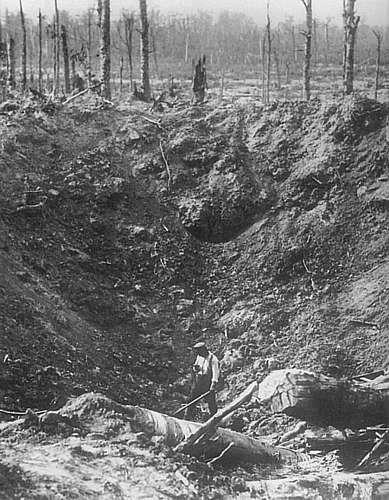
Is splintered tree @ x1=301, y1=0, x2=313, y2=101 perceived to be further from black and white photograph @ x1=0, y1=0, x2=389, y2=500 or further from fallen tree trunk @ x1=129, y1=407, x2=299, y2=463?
fallen tree trunk @ x1=129, y1=407, x2=299, y2=463

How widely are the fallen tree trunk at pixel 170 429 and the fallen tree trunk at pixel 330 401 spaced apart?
96 centimetres

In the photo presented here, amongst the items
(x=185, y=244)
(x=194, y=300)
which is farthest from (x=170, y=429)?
(x=185, y=244)

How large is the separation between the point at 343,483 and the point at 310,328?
3.00m

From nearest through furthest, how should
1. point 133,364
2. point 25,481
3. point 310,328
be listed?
point 25,481, point 133,364, point 310,328

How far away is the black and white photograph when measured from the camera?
536 centimetres

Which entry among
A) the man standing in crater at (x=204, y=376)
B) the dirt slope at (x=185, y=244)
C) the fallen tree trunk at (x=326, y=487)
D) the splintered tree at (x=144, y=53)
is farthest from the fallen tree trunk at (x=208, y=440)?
the splintered tree at (x=144, y=53)

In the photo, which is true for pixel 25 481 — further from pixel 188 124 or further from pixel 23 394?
pixel 188 124

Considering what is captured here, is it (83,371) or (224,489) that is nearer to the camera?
(224,489)

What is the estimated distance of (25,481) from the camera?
4.57m

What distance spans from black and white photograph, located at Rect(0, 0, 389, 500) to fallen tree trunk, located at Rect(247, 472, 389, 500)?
25 millimetres

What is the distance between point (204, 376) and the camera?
7.04 metres

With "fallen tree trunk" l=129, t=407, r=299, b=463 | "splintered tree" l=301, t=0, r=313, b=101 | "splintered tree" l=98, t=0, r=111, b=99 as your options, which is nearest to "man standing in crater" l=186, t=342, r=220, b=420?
"fallen tree trunk" l=129, t=407, r=299, b=463

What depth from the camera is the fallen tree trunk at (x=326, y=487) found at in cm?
518

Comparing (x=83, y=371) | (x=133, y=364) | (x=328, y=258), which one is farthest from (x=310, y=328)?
(x=83, y=371)
